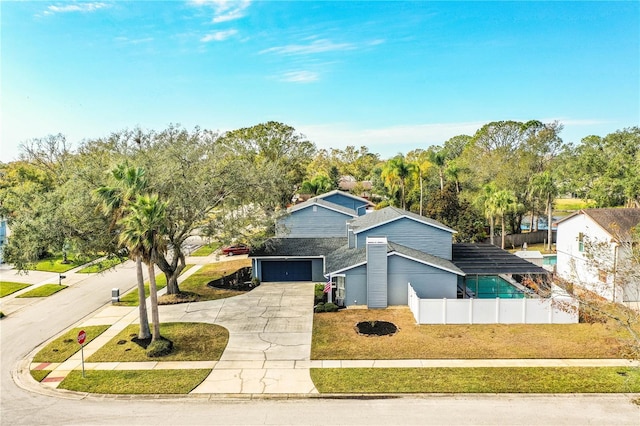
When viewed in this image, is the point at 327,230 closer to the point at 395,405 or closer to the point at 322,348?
the point at 322,348

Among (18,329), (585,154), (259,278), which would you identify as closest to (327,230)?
(259,278)

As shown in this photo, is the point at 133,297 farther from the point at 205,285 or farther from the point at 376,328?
the point at 376,328

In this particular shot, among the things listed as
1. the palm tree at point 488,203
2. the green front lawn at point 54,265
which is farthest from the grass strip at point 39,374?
the palm tree at point 488,203

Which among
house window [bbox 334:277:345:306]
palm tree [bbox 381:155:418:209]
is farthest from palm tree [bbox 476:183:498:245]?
house window [bbox 334:277:345:306]

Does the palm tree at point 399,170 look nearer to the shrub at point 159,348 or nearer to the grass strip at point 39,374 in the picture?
the shrub at point 159,348

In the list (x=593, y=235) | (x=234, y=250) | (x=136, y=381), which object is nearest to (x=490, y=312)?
(x=593, y=235)

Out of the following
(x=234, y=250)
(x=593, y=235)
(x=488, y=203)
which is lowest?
(x=234, y=250)

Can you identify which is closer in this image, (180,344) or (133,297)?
(180,344)
